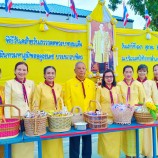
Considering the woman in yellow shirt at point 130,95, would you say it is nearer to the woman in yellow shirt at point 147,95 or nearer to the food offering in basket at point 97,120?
the woman in yellow shirt at point 147,95

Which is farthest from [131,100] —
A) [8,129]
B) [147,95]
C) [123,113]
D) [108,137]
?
[8,129]

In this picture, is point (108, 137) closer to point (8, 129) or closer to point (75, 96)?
point (75, 96)

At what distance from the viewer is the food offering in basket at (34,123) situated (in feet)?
7.64

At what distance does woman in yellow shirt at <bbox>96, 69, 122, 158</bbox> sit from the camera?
3.18 metres

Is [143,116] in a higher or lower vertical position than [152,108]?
lower

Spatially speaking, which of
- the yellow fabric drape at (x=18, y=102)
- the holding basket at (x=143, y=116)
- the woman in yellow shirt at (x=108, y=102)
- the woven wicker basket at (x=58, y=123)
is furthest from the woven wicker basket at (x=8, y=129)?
the holding basket at (x=143, y=116)

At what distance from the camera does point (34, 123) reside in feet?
7.65

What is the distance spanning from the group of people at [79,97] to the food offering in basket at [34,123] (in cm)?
46

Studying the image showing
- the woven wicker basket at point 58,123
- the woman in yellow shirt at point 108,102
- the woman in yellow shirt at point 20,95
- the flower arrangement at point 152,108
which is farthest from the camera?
the woman in yellow shirt at point 108,102

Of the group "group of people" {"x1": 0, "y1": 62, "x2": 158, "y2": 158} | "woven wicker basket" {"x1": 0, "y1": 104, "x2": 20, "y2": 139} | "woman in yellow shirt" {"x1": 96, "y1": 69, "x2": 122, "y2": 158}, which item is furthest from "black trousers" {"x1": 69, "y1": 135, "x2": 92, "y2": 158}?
"woven wicker basket" {"x1": 0, "y1": 104, "x2": 20, "y2": 139}

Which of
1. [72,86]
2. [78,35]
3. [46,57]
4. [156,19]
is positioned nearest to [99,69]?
[78,35]

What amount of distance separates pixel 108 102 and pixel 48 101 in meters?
0.79

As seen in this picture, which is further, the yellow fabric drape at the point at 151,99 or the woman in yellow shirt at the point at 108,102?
the yellow fabric drape at the point at 151,99

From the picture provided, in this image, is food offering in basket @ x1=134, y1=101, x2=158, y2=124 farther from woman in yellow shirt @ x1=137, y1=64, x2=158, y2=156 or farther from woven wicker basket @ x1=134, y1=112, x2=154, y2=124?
woman in yellow shirt @ x1=137, y1=64, x2=158, y2=156
